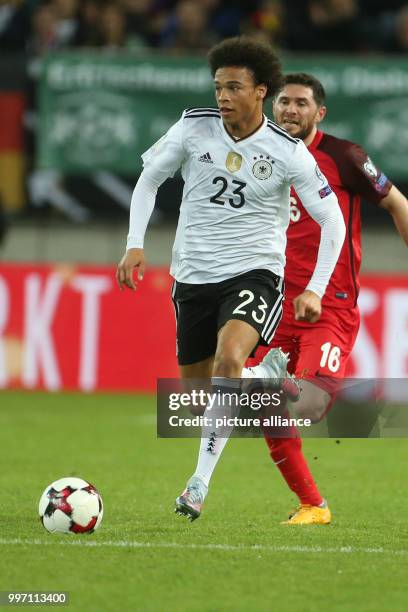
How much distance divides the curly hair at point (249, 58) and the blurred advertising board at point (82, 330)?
819 cm

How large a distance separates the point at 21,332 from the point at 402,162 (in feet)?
15.5

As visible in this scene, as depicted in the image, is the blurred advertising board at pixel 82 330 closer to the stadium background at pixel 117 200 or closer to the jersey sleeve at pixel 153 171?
the stadium background at pixel 117 200

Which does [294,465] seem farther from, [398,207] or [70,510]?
[398,207]

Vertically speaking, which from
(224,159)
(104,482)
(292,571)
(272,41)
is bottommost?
(104,482)

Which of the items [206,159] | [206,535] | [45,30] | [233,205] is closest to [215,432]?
[206,535]

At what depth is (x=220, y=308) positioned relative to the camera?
22.2 feet

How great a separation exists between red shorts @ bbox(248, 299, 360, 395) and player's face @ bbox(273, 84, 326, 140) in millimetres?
967

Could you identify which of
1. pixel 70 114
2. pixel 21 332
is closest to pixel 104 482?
pixel 21 332

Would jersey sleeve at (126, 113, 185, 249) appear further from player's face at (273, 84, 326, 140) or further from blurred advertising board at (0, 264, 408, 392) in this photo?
blurred advertising board at (0, 264, 408, 392)

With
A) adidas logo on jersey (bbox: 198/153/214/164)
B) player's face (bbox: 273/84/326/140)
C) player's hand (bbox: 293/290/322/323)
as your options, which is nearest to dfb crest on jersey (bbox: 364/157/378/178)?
player's face (bbox: 273/84/326/140)

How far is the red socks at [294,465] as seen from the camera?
23.3 feet

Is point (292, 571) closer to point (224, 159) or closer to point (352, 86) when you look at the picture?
point (224, 159)

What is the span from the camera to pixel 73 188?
16.2 meters

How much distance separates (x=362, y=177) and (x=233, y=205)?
3.03ft
